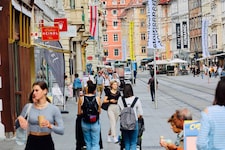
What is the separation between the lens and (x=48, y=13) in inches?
1272

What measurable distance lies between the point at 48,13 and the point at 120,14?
137 metres

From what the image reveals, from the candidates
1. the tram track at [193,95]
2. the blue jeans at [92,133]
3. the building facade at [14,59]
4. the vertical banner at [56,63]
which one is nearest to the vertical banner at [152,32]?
the tram track at [193,95]

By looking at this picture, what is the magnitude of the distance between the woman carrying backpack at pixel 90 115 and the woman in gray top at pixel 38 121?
14.1ft

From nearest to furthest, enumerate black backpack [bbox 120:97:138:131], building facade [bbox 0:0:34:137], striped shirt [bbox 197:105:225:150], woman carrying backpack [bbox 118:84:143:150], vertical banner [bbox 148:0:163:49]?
1. striped shirt [bbox 197:105:225:150]
2. black backpack [bbox 120:97:138:131]
3. woman carrying backpack [bbox 118:84:143:150]
4. building facade [bbox 0:0:34:137]
5. vertical banner [bbox 148:0:163:49]

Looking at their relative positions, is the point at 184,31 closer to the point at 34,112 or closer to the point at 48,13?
the point at 48,13

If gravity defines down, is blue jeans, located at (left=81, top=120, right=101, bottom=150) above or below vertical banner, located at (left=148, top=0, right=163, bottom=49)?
below

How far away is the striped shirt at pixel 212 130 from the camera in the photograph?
634cm

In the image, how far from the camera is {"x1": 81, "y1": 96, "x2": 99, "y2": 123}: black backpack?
1283 cm

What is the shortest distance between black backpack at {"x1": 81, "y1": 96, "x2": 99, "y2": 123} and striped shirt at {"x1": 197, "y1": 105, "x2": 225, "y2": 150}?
21.4ft

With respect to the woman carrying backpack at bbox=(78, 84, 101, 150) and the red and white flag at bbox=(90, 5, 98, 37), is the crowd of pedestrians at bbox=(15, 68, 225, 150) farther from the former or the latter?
the red and white flag at bbox=(90, 5, 98, 37)

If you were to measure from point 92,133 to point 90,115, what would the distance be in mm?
392

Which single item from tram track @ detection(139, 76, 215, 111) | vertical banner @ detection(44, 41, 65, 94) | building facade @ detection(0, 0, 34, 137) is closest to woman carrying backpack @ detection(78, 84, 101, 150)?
building facade @ detection(0, 0, 34, 137)

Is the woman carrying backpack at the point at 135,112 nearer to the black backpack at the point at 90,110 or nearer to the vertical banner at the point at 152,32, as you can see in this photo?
the black backpack at the point at 90,110

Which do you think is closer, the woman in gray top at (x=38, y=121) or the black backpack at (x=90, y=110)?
the woman in gray top at (x=38, y=121)
